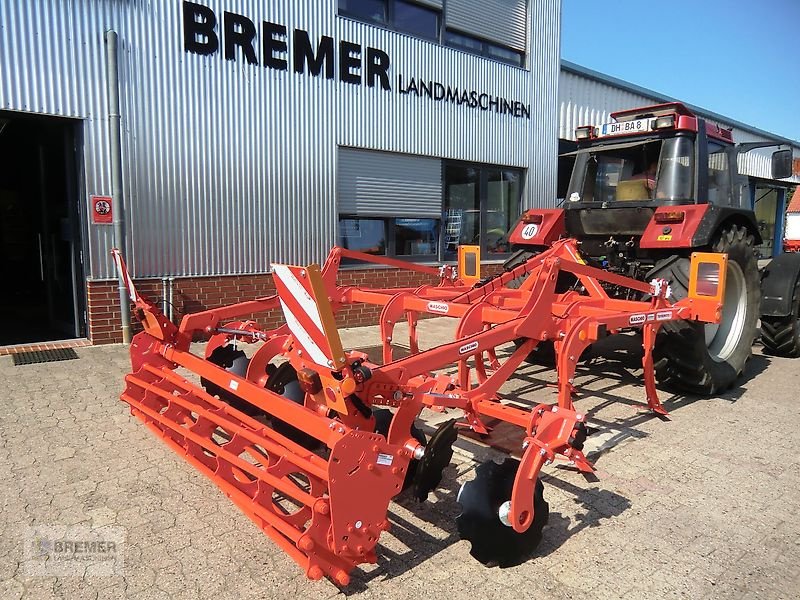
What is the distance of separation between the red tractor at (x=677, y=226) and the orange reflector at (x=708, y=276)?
0.31m

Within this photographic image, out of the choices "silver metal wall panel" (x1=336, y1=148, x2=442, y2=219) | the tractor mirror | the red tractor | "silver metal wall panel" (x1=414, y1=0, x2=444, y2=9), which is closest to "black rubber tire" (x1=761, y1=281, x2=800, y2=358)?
the red tractor

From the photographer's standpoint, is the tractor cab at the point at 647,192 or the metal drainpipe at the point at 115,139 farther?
the metal drainpipe at the point at 115,139

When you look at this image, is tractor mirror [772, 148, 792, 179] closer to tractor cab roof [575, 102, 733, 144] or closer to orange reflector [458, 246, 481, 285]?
tractor cab roof [575, 102, 733, 144]

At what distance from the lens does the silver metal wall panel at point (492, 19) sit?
31.0 ft

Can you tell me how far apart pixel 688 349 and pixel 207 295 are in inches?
211

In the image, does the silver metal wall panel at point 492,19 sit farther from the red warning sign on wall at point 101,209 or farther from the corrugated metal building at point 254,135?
the red warning sign on wall at point 101,209

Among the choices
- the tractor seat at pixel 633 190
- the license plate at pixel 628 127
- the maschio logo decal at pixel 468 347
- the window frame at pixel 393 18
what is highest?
the window frame at pixel 393 18

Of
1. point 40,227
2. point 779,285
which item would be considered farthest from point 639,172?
point 40,227

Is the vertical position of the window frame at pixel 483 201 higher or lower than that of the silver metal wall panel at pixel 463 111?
lower

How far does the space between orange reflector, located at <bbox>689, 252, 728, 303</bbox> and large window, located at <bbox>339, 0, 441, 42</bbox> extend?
6035 mm

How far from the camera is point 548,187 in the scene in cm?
1096

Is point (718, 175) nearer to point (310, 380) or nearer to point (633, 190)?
point (633, 190)

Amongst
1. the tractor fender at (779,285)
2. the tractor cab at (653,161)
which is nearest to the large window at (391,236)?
the tractor cab at (653,161)

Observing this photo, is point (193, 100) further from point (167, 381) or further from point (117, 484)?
point (117, 484)
